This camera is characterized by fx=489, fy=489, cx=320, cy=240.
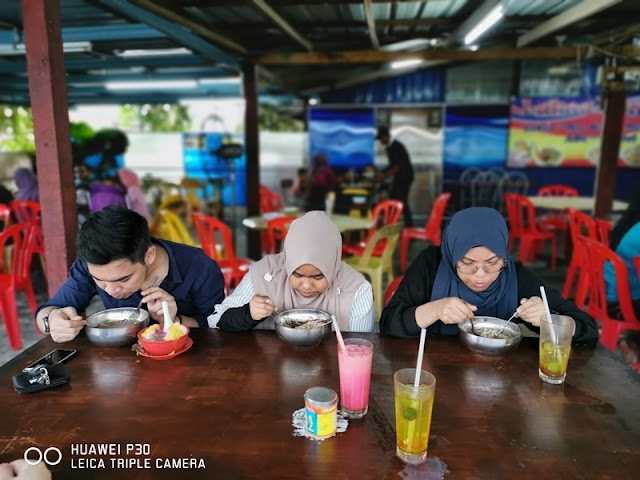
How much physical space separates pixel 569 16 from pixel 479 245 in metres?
3.61

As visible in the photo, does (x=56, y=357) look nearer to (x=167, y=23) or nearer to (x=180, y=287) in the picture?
(x=180, y=287)

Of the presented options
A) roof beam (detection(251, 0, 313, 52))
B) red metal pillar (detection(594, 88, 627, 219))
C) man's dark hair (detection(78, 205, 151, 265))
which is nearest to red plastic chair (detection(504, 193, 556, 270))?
red metal pillar (detection(594, 88, 627, 219))

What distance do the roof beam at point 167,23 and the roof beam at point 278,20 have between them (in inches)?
26.5

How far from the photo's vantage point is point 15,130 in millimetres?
14570

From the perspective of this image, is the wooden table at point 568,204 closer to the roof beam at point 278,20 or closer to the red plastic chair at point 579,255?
the red plastic chair at point 579,255

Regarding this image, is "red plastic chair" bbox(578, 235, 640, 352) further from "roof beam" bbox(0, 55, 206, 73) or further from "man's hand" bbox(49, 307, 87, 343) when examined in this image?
"roof beam" bbox(0, 55, 206, 73)

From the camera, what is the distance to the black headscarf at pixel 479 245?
194cm

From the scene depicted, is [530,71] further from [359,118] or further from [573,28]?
[573,28]

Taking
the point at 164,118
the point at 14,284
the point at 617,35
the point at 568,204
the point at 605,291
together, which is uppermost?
the point at 617,35

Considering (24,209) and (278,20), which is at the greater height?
(278,20)

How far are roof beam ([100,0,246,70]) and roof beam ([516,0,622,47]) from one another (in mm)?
3311

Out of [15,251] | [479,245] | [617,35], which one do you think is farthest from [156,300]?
[617,35]

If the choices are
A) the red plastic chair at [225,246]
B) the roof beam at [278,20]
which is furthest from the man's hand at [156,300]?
the roof beam at [278,20]

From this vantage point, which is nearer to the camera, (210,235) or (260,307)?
(260,307)
